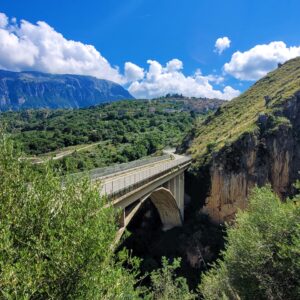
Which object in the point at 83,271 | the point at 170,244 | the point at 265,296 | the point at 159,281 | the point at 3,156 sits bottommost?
the point at 170,244

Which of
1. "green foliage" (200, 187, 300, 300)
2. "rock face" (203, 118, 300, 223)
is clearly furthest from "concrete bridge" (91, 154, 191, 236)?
"green foliage" (200, 187, 300, 300)

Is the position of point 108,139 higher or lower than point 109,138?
lower

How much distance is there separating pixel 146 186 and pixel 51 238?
17.6m

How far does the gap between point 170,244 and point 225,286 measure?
71.6 feet

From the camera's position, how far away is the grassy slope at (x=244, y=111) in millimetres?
48094

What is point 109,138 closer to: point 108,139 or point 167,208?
point 108,139

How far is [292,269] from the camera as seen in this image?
15562mm

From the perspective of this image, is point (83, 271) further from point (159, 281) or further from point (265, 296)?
point (159, 281)

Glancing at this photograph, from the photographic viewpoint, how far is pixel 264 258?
57.3ft

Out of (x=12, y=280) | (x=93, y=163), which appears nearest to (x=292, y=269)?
(x=12, y=280)

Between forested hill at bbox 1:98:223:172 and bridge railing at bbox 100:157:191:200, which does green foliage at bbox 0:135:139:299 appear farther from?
forested hill at bbox 1:98:223:172

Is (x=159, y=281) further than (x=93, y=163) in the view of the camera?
No

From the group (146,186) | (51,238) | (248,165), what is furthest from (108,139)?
(51,238)

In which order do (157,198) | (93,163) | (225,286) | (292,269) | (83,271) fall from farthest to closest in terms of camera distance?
(93,163) < (157,198) < (225,286) < (292,269) < (83,271)
